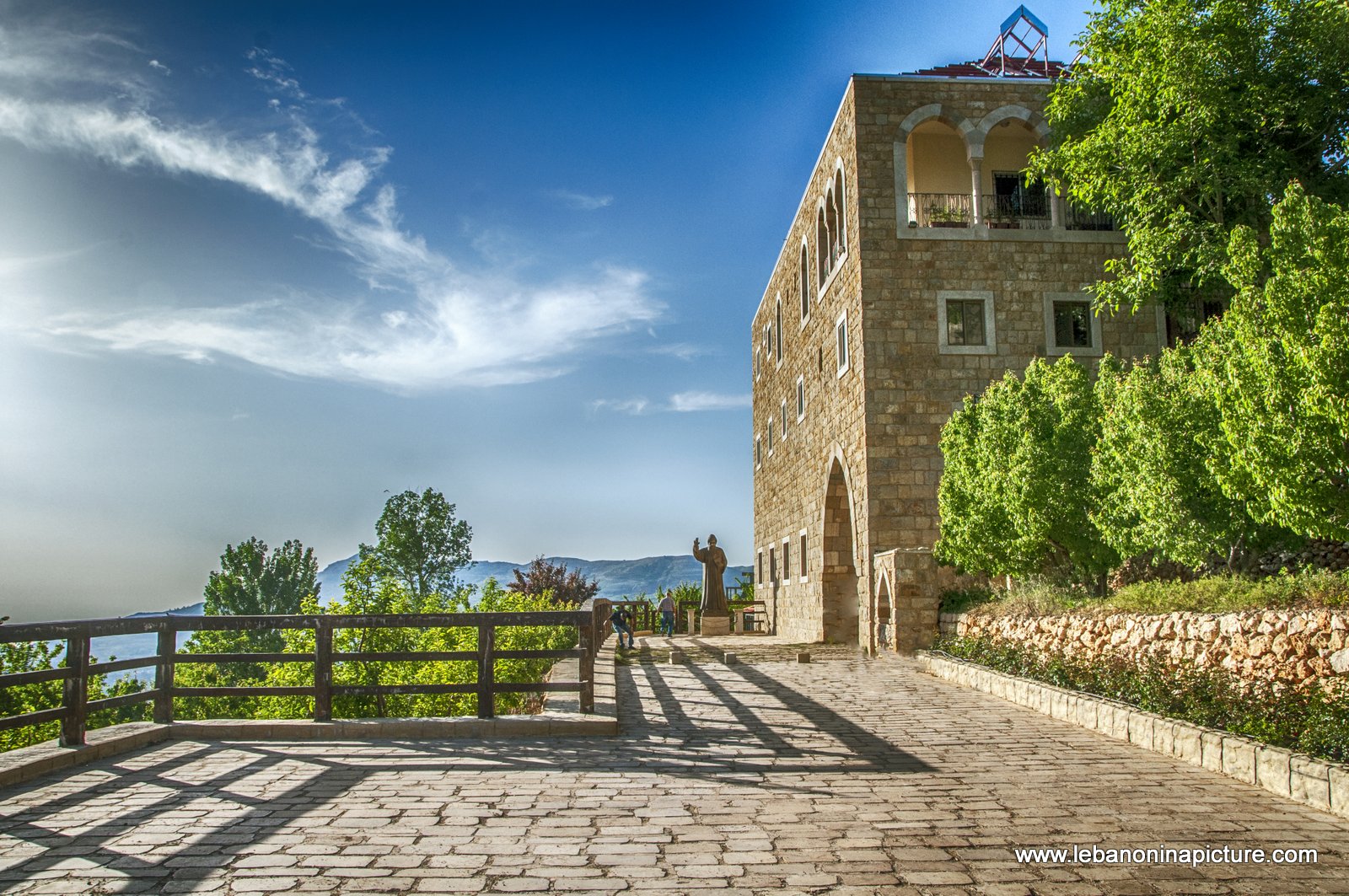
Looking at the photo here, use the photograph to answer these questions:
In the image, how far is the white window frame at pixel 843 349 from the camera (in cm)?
1958

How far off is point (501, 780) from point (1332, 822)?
4699mm

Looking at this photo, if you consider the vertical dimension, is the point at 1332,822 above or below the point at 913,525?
below

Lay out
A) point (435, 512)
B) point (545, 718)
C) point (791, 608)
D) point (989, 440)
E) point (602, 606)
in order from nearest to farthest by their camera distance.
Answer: point (545, 718) < point (989, 440) < point (602, 606) < point (791, 608) < point (435, 512)

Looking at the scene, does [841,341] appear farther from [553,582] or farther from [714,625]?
[553,582]

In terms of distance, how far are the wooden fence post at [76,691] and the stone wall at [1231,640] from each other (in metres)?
8.72

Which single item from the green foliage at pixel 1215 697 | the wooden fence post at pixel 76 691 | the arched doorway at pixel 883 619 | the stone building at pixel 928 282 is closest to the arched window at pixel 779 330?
the stone building at pixel 928 282

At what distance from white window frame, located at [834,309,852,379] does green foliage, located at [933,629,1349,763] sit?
9.66 metres

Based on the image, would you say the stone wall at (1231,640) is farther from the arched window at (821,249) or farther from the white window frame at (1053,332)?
the arched window at (821,249)

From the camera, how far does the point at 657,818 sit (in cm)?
515

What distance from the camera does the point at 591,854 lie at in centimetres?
445

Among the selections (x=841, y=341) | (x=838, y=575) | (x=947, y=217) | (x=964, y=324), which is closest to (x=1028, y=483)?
(x=964, y=324)

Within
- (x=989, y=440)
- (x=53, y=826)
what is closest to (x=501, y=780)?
(x=53, y=826)

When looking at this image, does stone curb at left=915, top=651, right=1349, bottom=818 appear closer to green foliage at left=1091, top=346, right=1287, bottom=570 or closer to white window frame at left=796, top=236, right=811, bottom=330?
green foliage at left=1091, top=346, right=1287, bottom=570

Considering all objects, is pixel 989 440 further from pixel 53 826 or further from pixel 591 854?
pixel 53 826
